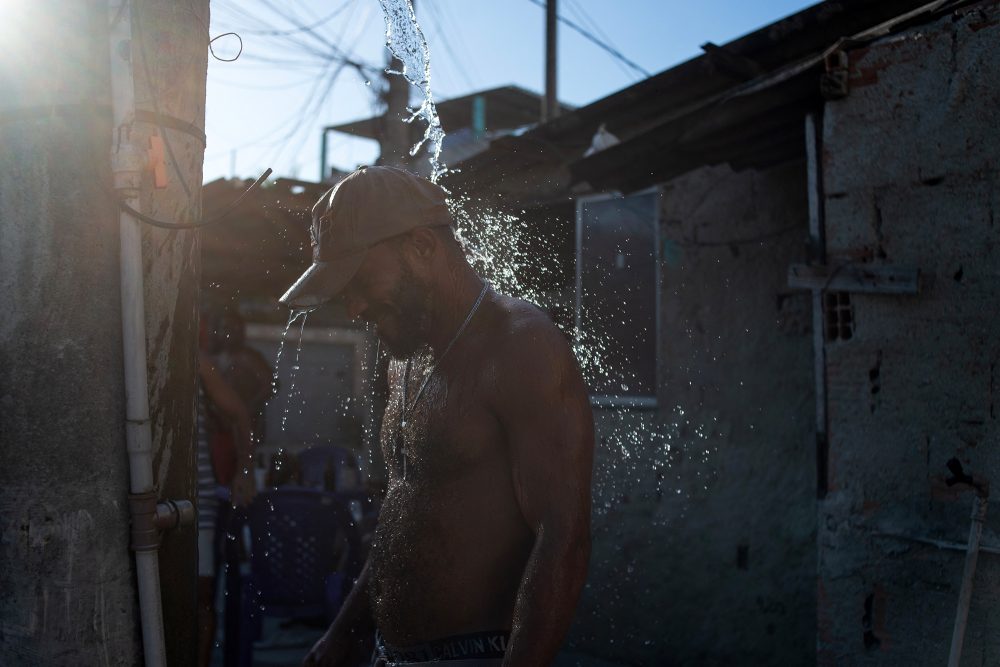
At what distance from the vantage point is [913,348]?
3.61 meters

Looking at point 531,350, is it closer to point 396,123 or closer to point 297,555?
point 297,555

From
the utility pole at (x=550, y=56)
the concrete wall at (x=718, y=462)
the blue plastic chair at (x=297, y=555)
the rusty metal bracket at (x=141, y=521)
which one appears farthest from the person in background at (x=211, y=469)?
the utility pole at (x=550, y=56)

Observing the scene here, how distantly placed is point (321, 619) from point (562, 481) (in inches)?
205

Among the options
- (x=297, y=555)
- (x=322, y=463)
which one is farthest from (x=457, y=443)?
(x=322, y=463)

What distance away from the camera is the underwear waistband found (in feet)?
7.07

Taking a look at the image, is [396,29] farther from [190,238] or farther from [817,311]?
[190,238]

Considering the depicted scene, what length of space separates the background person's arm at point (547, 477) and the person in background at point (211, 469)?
323cm

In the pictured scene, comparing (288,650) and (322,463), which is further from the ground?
(322,463)

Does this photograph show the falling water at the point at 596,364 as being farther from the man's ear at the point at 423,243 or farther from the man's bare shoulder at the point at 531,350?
the man's bare shoulder at the point at 531,350

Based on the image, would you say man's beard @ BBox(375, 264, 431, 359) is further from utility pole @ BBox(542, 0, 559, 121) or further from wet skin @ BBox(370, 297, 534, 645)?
utility pole @ BBox(542, 0, 559, 121)

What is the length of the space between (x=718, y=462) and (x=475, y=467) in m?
3.78

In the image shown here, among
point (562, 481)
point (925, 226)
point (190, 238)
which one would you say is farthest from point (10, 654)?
point (925, 226)

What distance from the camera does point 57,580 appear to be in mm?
1749

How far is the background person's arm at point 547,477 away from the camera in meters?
1.94
